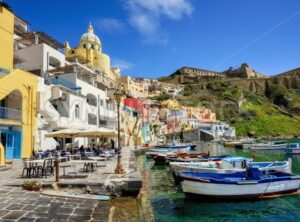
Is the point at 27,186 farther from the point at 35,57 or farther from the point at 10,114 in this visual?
the point at 35,57

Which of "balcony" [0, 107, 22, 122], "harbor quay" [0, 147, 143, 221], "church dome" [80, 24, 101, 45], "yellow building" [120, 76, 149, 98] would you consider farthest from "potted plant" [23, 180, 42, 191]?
"yellow building" [120, 76, 149, 98]

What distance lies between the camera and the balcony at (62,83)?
101 ft

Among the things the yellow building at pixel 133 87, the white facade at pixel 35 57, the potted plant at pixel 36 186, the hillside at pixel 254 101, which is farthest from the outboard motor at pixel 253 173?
the hillside at pixel 254 101

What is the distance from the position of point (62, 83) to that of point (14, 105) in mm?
8359

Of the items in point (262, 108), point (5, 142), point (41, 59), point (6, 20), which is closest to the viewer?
point (5, 142)

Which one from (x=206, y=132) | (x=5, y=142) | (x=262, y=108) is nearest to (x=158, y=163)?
(x=5, y=142)

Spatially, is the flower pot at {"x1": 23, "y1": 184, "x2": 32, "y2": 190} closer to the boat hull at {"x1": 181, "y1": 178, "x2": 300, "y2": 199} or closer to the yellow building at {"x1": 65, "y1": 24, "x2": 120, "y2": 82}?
the boat hull at {"x1": 181, "y1": 178, "x2": 300, "y2": 199}

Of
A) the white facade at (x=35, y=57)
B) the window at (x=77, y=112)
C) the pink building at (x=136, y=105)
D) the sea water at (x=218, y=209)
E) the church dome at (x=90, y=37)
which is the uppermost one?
the church dome at (x=90, y=37)

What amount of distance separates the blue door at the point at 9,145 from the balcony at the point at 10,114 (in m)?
1.18

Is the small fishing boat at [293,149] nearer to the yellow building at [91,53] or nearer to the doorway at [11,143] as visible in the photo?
the yellow building at [91,53]

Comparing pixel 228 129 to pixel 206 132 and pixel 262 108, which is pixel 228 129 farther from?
pixel 262 108

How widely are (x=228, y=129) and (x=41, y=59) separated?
3385 inches

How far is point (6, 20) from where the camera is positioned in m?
26.1

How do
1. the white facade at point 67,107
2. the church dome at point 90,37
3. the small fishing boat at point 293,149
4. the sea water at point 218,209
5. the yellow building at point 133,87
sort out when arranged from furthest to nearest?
the yellow building at point 133,87 → the church dome at point 90,37 → the small fishing boat at point 293,149 → the white facade at point 67,107 → the sea water at point 218,209
